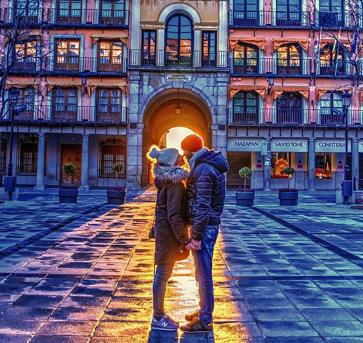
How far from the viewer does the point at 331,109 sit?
99.5ft

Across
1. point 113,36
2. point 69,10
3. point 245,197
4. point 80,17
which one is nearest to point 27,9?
point 245,197

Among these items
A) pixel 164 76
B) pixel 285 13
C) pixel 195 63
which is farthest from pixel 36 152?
pixel 285 13

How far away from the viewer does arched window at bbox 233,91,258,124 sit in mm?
30203

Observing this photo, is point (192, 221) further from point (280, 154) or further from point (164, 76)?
point (280, 154)

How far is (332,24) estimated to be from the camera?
30.2 meters

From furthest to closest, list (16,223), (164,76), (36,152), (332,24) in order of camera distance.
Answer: (36,152), (332,24), (164,76), (16,223)

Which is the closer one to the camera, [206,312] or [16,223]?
[206,312]

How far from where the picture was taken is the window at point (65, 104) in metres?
30.1

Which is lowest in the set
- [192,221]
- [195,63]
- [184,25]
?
[192,221]

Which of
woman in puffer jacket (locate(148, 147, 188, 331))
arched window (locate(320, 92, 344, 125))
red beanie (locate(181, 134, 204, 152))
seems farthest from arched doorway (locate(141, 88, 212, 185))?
woman in puffer jacket (locate(148, 147, 188, 331))

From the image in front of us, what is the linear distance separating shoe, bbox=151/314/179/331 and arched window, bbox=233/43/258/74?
1099 inches

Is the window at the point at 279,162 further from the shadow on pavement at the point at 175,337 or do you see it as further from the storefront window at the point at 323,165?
the shadow on pavement at the point at 175,337

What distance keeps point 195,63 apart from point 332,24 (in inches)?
417

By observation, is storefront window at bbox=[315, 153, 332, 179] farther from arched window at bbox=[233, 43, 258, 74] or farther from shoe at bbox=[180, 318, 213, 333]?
shoe at bbox=[180, 318, 213, 333]
